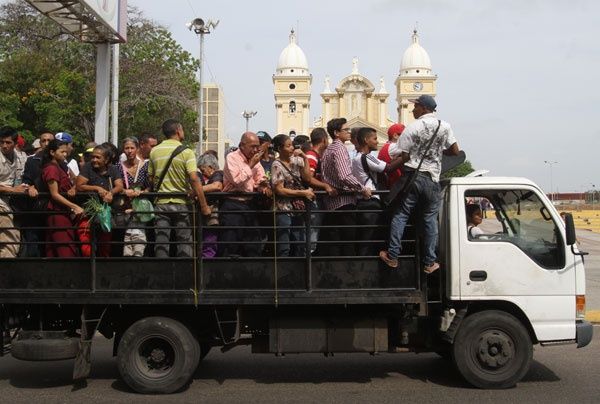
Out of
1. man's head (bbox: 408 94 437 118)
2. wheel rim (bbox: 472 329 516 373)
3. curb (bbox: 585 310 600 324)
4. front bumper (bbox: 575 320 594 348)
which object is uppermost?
man's head (bbox: 408 94 437 118)

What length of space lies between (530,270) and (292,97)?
355 feet

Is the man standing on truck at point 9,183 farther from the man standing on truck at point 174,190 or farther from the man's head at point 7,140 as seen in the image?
the man standing on truck at point 174,190

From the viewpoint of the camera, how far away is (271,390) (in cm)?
665

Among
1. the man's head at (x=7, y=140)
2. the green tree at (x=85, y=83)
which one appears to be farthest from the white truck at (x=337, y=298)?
the green tree at (x=85, y=83)

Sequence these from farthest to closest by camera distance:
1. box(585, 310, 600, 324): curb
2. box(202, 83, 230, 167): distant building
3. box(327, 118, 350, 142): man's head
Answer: box(202, 83, 230, 167): distant building
box(585, 310, 600, 324): curb
box(327, 118, 350, 142): man's head

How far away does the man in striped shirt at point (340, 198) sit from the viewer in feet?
21.2

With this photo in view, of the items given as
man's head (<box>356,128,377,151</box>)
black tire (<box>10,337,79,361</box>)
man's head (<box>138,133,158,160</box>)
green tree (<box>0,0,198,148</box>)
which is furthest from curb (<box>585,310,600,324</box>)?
green tree (<box>0,0,198,148</box>)

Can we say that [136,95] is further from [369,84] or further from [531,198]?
[369,84]

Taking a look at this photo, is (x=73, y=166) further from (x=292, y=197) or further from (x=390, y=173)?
(x=390, y=173)

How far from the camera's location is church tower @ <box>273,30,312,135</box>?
11262cm

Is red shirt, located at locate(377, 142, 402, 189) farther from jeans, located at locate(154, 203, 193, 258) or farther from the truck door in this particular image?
jeans, located at locate(154, 203, 193, 258)

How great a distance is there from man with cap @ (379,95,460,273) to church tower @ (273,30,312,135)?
105707 mm

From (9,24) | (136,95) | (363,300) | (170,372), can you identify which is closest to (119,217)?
(170,372)

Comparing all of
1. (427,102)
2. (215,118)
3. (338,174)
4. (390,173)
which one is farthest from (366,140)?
(215,118)
